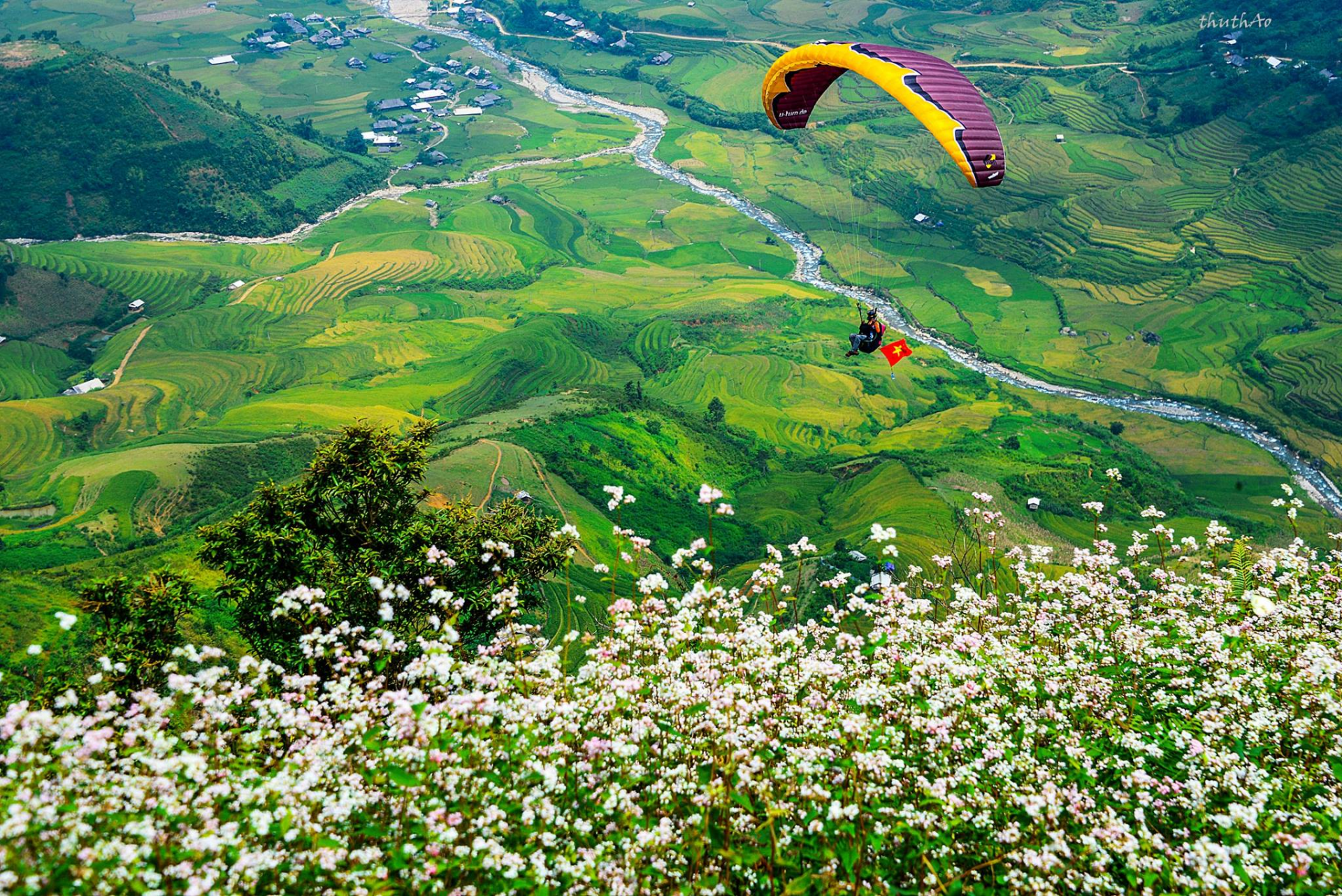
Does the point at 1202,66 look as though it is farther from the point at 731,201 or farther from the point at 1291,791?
the point at 1291,791

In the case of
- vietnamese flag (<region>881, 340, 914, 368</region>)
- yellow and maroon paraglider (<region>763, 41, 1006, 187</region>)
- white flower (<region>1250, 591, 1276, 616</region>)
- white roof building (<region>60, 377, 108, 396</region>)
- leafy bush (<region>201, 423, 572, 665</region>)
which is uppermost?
yellow and maroon paraglider (<region>763, 41, 1006, 187</region>)

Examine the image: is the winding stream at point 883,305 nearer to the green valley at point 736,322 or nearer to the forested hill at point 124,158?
the green valley at point 736,322

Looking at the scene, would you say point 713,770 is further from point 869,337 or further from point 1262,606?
point 869,337

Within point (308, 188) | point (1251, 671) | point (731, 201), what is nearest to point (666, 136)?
point (731, 201)

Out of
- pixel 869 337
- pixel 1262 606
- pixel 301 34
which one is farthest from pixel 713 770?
pixel 301 34

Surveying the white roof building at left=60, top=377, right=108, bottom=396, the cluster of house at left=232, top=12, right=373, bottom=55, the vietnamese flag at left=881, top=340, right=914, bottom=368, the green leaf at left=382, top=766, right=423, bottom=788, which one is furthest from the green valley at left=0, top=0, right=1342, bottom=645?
the green leaf at left=382, top=766, right=423, bottom=788

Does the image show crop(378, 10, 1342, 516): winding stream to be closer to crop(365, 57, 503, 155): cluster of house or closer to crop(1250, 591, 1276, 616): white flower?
crop(365, 57, 503, 155): cluster of house

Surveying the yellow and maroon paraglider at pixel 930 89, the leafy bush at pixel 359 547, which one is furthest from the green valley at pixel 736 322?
the yellow and maroon paraglider at pixel 930 89
